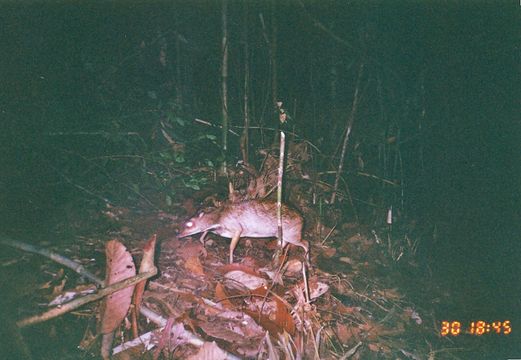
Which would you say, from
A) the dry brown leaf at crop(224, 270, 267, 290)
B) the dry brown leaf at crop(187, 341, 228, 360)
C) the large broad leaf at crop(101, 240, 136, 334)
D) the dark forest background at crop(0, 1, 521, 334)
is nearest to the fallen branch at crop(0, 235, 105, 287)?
the large broad leaf at crop(101, 240, 136, 334)

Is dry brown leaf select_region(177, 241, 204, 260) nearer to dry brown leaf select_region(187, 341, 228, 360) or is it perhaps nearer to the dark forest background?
the dark forest background

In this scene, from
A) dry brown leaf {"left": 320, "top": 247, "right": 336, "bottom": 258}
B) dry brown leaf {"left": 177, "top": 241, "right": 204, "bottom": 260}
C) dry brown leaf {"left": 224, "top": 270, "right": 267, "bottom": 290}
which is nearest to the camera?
dry brown leaf {"left": 224, "top": 270, "right": 267, "bottom": 290}

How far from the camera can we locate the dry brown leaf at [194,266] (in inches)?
132

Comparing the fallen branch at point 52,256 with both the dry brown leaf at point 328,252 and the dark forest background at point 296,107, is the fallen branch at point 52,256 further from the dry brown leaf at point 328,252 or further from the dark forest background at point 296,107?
the dry brown leaf at point 328,252

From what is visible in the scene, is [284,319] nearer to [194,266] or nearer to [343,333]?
[343,333]

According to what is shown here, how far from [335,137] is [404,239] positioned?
2.84m

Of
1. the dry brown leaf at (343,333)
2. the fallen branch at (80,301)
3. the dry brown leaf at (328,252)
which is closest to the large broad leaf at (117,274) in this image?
the fallen branch at (80,301)

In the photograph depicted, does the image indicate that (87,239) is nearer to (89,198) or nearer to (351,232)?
(89,198)

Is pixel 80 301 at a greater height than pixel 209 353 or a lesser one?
greater

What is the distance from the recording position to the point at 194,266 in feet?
11.0

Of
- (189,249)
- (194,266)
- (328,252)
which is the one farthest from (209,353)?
(328,252)

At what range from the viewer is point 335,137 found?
7.12 meters

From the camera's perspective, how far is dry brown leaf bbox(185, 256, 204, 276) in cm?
334

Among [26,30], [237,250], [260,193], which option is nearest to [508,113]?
[260,193]
